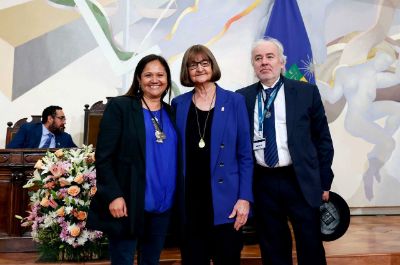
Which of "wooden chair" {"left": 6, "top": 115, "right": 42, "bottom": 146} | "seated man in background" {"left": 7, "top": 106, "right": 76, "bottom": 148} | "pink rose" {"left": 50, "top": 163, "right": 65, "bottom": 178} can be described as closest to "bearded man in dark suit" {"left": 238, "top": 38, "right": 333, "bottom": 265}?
"pink rose" {"left": 50, "top": 163, "right": 65, "bottom": 178}

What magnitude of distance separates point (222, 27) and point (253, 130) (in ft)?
12.8

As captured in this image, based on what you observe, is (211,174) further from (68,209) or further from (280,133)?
(68,209)

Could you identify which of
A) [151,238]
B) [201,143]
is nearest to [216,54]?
[201,143]

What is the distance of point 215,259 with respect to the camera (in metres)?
2.21

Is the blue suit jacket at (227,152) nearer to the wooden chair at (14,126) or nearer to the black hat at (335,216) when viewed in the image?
the black hat at (335,216)

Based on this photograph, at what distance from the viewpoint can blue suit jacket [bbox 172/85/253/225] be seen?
7.17 ft

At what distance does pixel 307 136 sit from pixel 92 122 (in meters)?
3.52

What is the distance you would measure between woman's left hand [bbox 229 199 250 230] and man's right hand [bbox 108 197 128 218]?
1.56ft

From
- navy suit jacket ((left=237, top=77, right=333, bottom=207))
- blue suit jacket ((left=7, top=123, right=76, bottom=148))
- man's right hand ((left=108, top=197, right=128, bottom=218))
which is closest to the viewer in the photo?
man's right hand ((left=108, top=197, right=128, bottom=218))

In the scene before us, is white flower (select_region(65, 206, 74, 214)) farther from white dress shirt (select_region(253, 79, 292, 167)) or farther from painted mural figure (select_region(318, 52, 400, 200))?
painted mural figure (select_region(318, 52, 400, 200))

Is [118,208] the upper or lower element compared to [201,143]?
lower

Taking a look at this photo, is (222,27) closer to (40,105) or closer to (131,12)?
(131,12)

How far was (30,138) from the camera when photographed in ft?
16.9

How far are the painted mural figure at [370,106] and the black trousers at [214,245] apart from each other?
443 cm
